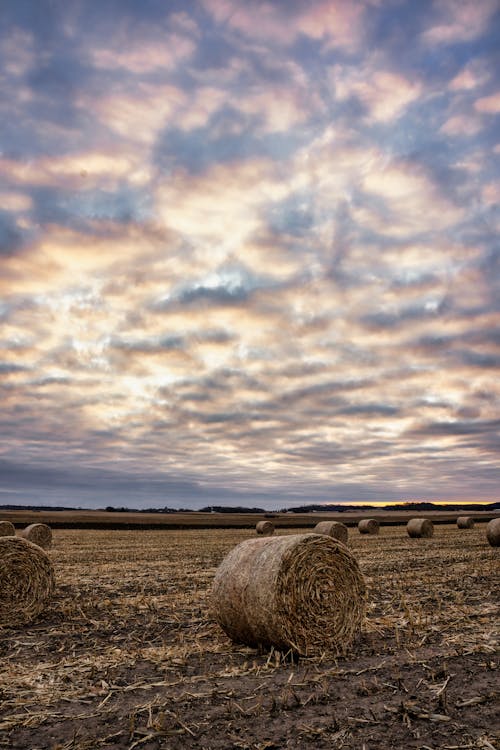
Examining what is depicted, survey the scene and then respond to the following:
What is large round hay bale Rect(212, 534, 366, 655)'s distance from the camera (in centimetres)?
876

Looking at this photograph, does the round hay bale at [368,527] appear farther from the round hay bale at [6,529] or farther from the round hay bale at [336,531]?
the round hay bale at [6,529]

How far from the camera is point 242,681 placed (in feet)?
24.5

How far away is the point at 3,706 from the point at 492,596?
10.2 m

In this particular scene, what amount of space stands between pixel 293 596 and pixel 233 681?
180cm

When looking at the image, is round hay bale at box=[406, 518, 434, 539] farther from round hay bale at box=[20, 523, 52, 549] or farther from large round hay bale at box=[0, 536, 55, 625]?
large round hay bale at box=[0, 536, 55, 625]

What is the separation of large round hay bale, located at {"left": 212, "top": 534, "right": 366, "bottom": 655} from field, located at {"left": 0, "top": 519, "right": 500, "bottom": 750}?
30cm

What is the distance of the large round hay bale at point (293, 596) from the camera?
876 cm

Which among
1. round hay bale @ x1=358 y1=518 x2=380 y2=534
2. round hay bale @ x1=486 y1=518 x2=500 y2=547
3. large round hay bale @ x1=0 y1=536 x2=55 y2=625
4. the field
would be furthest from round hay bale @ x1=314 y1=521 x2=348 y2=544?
large round hay bale @ x1=0 y1=536 x2=55 y2=625

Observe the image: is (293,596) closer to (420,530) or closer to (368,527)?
(420,530)

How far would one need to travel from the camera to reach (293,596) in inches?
353

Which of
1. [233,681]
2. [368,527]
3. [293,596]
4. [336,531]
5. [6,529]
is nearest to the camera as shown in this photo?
[233,681]

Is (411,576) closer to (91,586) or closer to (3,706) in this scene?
(91,586)

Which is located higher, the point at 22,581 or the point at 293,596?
the point at 293,596

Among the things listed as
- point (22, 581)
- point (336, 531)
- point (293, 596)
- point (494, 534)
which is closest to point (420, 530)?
point (336, 531)
